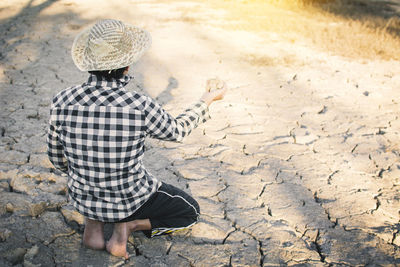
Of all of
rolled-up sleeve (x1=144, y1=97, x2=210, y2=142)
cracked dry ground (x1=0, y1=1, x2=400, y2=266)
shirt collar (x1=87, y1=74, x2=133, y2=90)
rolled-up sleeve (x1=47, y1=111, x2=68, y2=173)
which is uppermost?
shirt collar (x1=87, y1=74, x2=133, y2=90)

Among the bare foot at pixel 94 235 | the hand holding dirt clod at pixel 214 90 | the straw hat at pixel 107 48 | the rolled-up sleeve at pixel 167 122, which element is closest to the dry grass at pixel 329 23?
the hand holding dirt clod at pixel 214 90

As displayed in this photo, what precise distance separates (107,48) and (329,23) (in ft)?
17.0

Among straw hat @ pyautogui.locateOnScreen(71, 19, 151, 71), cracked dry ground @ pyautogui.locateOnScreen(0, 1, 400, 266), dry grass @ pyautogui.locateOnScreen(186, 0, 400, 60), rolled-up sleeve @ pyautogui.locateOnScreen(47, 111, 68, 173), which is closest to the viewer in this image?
straw hat @ pyautogui.locateOnScreen(71, 19, 151, 71)

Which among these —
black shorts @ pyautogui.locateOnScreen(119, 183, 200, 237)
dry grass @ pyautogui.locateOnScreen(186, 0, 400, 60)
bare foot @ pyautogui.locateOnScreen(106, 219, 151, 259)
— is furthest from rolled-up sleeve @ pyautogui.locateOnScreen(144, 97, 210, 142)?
dry grass @ pyautogui.locateOnScreen(186, 0, 400, 60)

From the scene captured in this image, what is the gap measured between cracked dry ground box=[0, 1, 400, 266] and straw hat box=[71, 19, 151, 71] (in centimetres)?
92

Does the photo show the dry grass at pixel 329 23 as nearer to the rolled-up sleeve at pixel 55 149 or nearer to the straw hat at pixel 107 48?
the straw hat at pixel 107 48

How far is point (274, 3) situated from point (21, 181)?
231 inches

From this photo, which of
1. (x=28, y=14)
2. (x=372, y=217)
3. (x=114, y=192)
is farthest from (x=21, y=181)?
(x=28, y=14)

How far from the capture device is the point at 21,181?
2092mm

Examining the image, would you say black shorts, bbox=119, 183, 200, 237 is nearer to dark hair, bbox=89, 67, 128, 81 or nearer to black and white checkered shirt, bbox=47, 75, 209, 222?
black and white checkered shirt, bbox=47, 75, 209, 222

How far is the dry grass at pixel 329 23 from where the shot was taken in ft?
15.4

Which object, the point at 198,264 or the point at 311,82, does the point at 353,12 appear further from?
the point at 198,264

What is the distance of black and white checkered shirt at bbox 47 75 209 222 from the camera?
4.25 feet

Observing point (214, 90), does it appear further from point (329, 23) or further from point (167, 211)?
point (329, 23)
